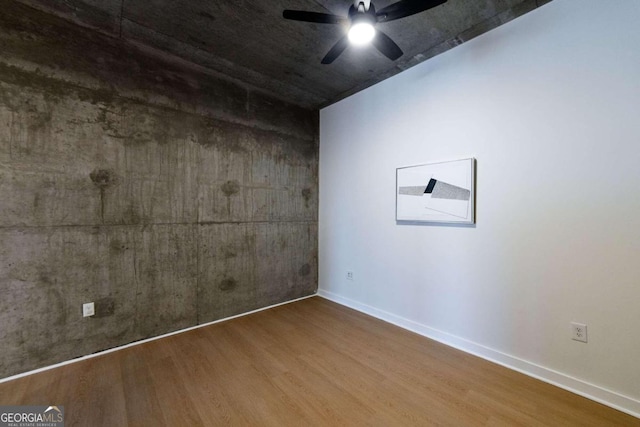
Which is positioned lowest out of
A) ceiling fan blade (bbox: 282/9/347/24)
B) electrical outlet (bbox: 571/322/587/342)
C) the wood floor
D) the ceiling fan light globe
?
the wood floor

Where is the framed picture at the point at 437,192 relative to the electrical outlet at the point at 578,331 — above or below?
above

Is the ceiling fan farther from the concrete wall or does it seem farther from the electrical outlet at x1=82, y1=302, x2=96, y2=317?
the electrical outlet at x1=82, y1=302, x2=96, y2=317

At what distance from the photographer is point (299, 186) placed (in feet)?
12.9

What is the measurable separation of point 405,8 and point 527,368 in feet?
9.69

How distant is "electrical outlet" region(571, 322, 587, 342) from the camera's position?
1.87 metres

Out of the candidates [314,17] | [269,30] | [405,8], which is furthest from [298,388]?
[269,30]

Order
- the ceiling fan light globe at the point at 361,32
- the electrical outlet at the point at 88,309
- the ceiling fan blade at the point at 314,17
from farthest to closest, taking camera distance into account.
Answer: the electrical outlet at the point at 88,309 < the ceiling fan light globe at the point at 361,32 < the ceiling fan blade at the point at 314,17

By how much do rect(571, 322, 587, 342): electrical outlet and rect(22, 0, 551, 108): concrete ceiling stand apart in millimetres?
2521

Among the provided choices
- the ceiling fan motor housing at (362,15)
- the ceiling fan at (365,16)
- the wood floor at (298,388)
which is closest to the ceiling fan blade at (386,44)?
the ceiling fan at (365,16)

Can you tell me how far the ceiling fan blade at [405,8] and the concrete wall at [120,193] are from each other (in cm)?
205

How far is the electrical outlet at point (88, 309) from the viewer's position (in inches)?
90.0

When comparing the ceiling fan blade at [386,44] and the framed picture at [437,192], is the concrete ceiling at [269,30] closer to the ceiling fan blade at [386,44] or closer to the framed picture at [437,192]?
the ceiling fan blade at [386,44]

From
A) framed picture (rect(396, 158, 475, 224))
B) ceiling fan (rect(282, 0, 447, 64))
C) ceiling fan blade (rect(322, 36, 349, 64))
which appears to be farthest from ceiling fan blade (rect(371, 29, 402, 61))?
framed picture (rect(396, 158, 475, 224))

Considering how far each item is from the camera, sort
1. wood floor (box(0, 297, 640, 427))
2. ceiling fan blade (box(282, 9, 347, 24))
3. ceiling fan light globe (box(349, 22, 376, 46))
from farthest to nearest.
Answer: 1. ceiling fan light globe (box(349, 22, 376, 46))
2. ceiling fan blade (box(282, 9, 347, 24))
3. wood floor (box(0, 297, 640, 427))
